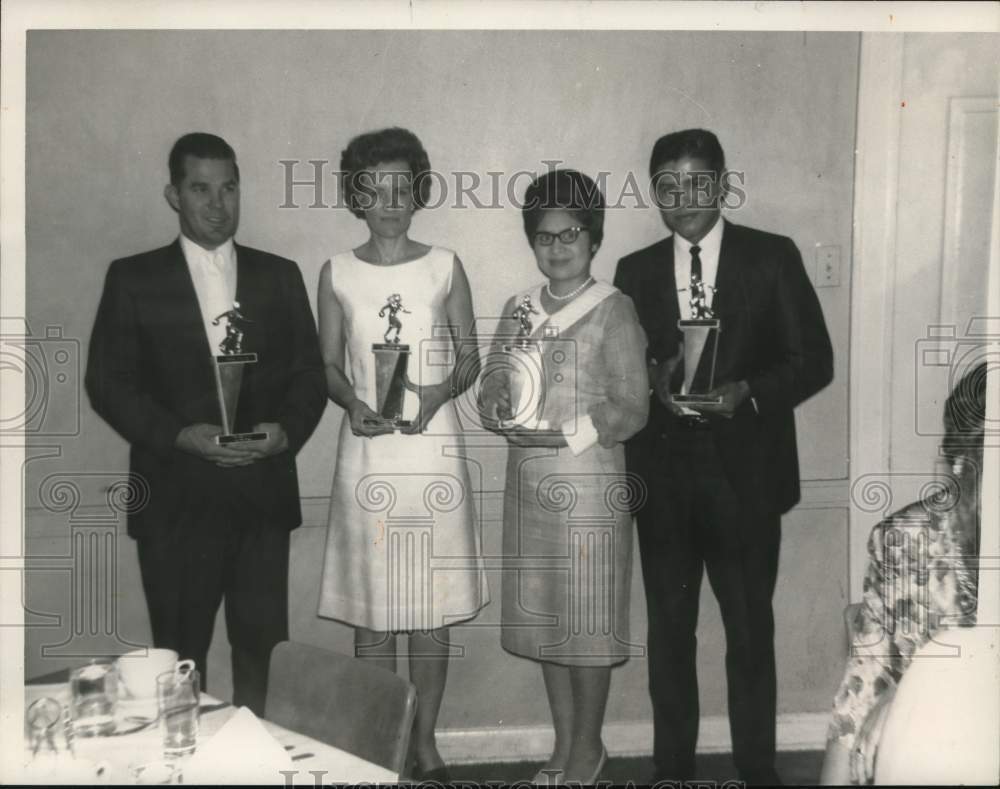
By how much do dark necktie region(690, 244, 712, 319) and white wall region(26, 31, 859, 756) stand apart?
0.09 meters

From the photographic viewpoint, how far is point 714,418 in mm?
1804

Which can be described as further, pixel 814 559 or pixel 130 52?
pixel 814 559

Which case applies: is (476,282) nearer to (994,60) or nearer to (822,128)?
(822,128)

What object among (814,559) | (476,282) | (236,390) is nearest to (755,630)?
(814,559)

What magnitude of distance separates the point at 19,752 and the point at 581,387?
117 cm

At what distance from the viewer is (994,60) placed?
71.3 inches

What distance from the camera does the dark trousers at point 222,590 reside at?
1797 mm

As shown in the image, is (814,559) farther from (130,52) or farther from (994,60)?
(130,52)

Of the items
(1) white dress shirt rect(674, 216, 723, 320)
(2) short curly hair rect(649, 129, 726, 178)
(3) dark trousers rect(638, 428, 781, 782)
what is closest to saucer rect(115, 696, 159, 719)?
(3) dark trousers rect(638, 428, 781, 782)

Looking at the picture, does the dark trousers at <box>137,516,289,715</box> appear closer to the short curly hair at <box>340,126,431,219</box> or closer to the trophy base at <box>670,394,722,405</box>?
the short curly hair at <box>340,126,431,219</box>

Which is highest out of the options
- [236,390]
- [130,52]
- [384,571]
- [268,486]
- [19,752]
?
[130,52]

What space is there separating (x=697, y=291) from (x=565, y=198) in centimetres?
28

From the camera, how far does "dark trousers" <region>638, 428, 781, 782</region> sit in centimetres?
181

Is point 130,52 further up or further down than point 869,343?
further up
